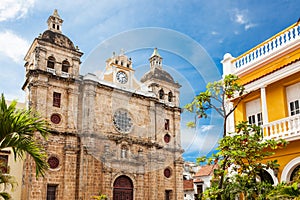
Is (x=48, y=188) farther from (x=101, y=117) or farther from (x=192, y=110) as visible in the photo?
(x=192, y=110)

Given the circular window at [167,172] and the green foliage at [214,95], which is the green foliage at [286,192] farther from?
the circular window at [167,172]

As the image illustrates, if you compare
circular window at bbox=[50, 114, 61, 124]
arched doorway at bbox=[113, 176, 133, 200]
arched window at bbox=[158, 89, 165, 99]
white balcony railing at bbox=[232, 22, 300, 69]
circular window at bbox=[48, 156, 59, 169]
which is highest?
arched window at bbox=[158, 89, 165, 99]

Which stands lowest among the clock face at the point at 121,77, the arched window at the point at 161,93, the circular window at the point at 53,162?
the circular window at the point at 53,162

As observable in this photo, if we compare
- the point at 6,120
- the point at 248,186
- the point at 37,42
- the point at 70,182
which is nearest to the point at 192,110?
the point at 248,186

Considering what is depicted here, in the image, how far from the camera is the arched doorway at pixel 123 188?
24000mm

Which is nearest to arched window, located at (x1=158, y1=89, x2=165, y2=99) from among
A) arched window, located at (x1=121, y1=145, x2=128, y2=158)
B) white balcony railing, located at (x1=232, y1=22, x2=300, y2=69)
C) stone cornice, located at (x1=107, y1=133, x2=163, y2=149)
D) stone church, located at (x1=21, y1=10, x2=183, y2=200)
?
stone church, located at (x1=21, y1=10, x2=183, y2=200)

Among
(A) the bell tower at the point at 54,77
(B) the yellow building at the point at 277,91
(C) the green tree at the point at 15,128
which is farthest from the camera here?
(A) the bell tower at the point at 54,77

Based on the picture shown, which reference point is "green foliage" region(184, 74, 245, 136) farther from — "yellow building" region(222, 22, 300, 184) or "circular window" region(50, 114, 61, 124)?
"circular window" region(50, 114, 61, 124)

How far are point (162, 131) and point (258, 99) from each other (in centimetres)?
1700

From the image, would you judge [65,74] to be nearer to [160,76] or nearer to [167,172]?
[160,76]

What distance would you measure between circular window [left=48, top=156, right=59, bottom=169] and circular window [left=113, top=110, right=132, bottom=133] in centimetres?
536

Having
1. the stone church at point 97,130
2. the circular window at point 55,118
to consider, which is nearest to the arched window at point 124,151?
the stone church at point 97,130

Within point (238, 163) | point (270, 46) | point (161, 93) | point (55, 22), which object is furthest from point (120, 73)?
point (238, 163)

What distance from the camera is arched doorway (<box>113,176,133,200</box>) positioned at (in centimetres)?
2400
